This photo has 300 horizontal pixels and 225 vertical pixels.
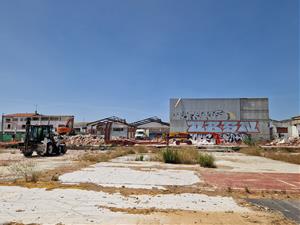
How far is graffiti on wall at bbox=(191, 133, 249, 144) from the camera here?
54406 millimetres

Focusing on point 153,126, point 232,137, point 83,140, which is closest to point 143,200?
point 83,140

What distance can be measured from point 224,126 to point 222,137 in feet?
8.58

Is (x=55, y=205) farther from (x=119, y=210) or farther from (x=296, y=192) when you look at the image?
(x=296, y=192)

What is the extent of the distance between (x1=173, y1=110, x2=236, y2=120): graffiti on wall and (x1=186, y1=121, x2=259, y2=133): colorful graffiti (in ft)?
2.99

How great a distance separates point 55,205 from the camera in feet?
20.4

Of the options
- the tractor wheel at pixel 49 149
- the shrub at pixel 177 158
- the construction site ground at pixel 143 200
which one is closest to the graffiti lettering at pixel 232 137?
the shrub at pixel 177 158

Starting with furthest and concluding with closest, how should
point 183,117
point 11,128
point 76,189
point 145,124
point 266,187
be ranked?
point 11,128, point 145,124, point 183,117, point 266,187, point 76,189

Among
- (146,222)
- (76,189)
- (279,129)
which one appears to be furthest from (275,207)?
(279,129)

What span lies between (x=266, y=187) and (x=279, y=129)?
62.1 metres

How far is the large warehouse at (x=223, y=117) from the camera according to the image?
5753cm

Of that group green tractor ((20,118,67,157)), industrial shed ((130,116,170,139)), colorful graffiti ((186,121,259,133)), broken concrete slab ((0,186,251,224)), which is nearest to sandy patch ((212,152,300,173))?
broken concrete slab ((0,186,251,224))

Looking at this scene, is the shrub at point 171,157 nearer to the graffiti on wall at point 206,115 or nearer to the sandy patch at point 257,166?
the sandy patch at point 257,166

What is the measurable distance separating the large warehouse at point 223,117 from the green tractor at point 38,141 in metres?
38.9

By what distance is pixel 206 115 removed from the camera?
193 feet
